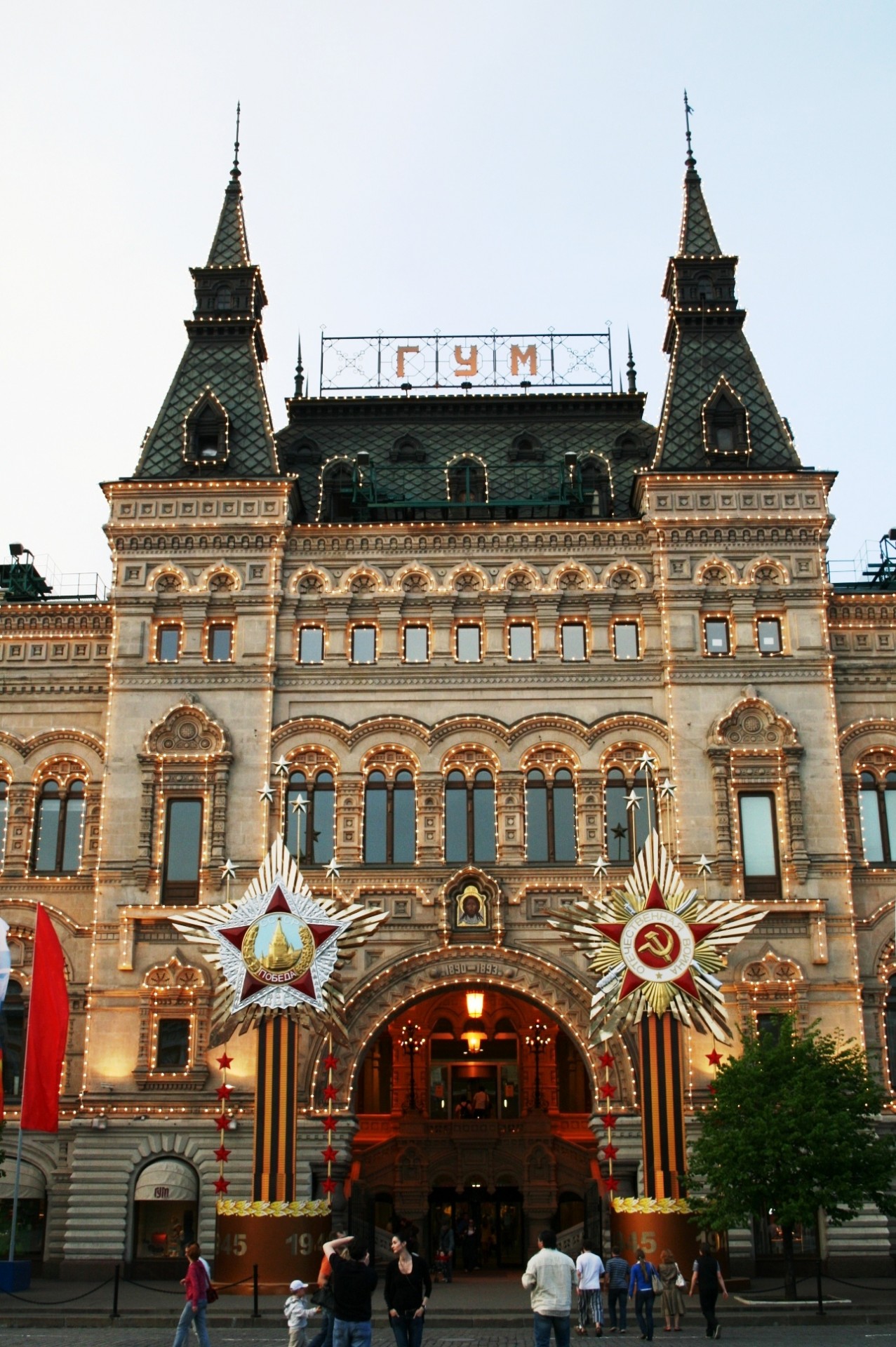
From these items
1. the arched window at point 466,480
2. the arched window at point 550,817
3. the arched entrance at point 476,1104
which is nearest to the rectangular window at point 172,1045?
the arched entrance at point 476,1104

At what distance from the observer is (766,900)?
1736 inches

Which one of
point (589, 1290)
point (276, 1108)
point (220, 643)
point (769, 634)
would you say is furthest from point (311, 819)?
point (589, 1290)

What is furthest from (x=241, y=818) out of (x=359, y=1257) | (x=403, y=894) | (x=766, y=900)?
(x=359, y=1257)

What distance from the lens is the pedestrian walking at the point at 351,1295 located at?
17.6 meters

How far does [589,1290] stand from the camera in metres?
30.6

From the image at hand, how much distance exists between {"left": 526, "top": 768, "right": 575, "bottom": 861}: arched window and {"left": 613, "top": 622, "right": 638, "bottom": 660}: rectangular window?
424 cm

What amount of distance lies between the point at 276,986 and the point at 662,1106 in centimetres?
1066

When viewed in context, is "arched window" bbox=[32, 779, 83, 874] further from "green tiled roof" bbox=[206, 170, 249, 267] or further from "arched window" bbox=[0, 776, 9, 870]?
"green tiled roof" bbox=[206, 170, 249, 267]

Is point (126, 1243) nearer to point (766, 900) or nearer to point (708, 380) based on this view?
point (766, 900)

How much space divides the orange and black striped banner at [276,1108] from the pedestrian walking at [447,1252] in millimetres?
6740

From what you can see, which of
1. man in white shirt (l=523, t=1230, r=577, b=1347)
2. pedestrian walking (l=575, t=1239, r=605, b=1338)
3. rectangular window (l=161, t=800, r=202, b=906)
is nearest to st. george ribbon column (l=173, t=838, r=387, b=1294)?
rectangular window (l=161, t=800, r=202, b=906)

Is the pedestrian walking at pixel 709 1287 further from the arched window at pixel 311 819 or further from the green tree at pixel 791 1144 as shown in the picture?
the arched window at pixel 311 819

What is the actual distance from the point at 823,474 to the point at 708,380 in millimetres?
5902

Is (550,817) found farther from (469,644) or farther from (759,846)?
(759,846)
